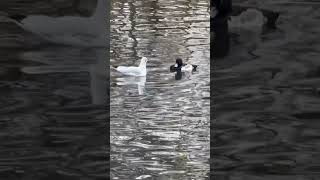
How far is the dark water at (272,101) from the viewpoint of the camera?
1385mm

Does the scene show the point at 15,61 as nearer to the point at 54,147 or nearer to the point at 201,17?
the point at 54,147

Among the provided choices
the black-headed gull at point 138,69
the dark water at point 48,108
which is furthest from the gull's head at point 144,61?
the dark water at point 48,108

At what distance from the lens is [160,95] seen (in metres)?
1.66

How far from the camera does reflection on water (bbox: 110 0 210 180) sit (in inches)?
55.6

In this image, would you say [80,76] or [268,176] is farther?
[80,76]

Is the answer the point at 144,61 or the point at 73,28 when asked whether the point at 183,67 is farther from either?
the point at 73,28

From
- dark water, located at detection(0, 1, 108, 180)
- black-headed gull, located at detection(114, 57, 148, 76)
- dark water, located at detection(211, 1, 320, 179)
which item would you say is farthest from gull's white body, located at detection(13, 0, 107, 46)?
dark water, located at detection(211, 1, 320, 179)

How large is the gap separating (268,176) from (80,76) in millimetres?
484

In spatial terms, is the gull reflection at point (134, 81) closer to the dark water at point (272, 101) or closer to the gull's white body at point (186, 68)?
the gull's white body at point (186, 68)

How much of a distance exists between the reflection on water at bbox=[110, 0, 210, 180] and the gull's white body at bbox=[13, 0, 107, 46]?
156 mm

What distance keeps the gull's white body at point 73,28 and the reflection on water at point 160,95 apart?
0.51 ft

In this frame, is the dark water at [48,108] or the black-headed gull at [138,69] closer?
the dark water at [48,108]

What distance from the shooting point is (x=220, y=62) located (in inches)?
62.0

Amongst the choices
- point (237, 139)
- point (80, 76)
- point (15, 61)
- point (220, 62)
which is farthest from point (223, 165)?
point (15, 61)
